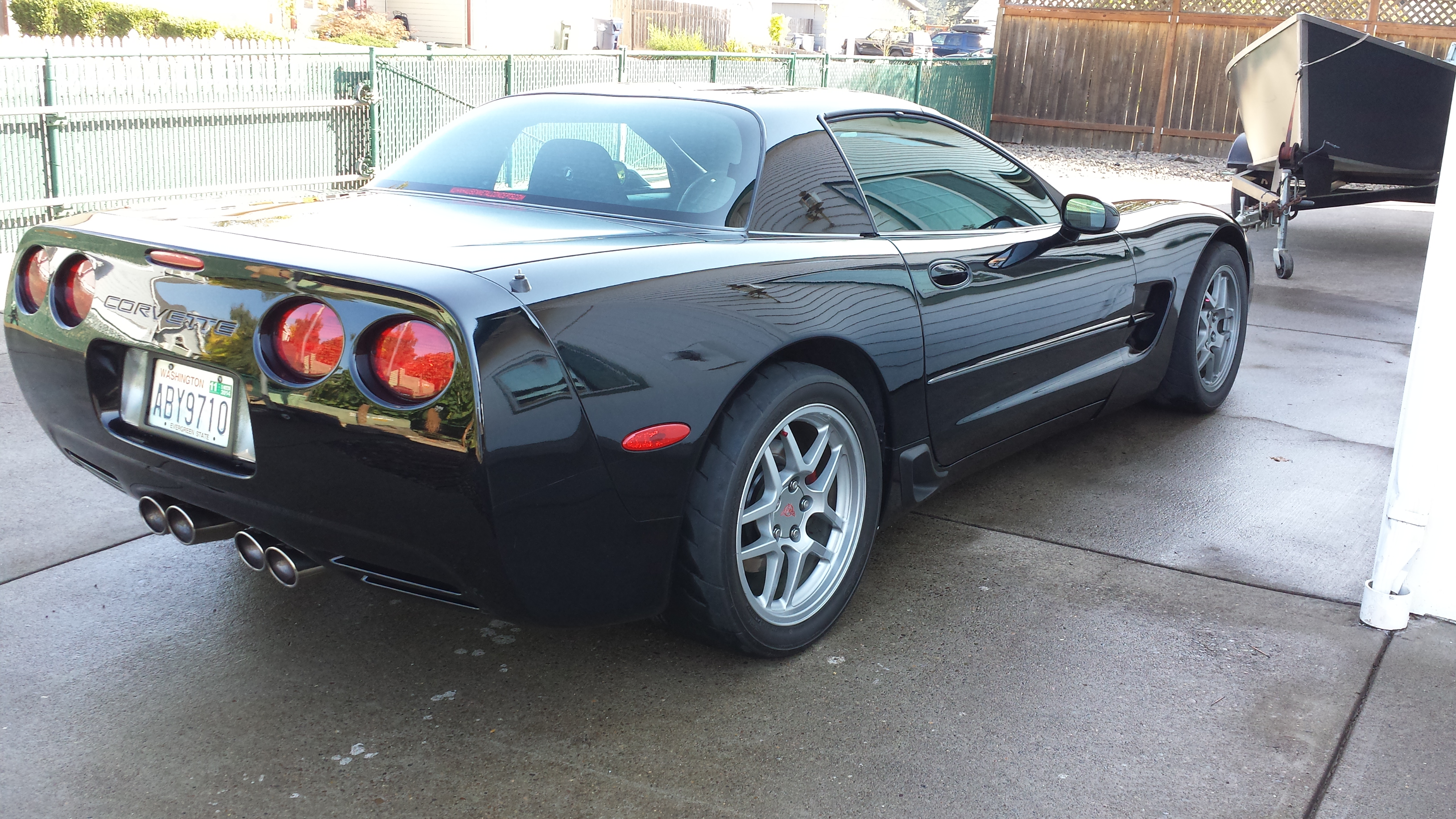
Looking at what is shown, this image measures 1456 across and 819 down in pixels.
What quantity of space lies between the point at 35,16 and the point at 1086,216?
91.3 feet

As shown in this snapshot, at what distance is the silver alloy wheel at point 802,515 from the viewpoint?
2873mm

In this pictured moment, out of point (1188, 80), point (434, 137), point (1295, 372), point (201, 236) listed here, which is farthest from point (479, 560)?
point (1188, 80)

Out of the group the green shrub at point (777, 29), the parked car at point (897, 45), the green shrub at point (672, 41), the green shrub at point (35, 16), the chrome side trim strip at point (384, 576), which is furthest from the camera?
the green shrub at point (777, 29)

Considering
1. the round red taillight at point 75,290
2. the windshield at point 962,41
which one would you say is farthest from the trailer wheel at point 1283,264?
the windshield at point 962,41

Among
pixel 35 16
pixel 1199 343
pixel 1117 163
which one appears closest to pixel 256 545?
pixel 1199 343

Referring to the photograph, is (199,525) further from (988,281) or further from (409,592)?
(988,281)

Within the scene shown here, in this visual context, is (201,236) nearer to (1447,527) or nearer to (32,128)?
(1447,527)

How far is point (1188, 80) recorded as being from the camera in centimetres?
1859

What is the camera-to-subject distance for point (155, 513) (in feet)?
8.99

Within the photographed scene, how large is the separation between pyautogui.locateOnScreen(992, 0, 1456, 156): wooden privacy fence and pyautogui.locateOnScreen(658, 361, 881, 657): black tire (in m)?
17.5

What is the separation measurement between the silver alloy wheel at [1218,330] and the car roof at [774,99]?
1.74m

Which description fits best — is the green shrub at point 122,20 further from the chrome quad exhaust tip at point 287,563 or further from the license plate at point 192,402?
the chrome quad exhaust tip at point 287,563

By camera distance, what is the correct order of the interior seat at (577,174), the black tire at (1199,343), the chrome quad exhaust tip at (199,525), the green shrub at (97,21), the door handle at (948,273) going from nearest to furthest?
the chrome quad exhaust tip at (199,525), the interior seat at (577,174), the door handle at (948,273), the black tire at (1199,343), the green shrub at (97,21)

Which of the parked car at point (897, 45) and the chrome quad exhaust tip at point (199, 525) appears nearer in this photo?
the chrome quad exhaust tip at point (199, 525)
